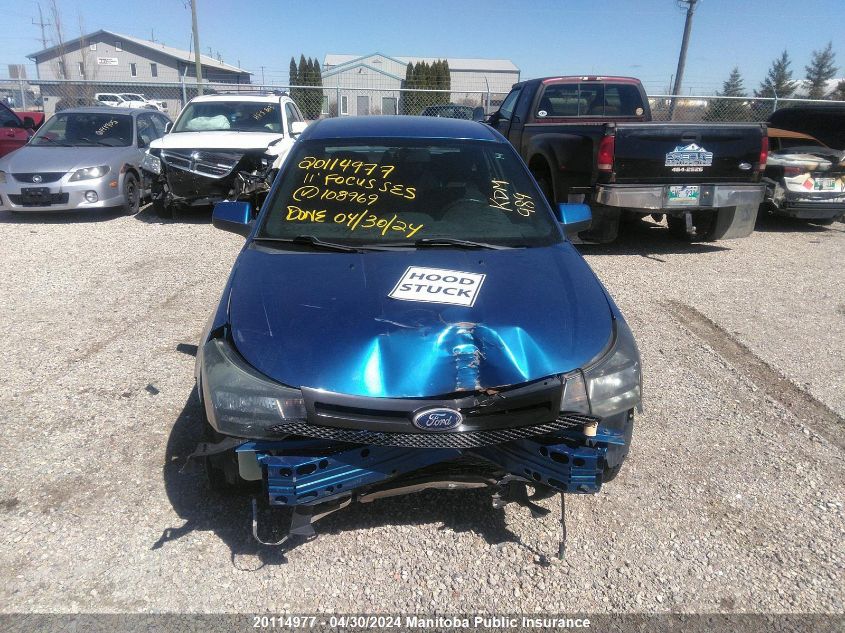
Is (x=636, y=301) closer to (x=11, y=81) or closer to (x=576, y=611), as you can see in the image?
(x=576, y=611)

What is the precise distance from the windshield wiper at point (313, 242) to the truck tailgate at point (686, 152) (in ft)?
15.5

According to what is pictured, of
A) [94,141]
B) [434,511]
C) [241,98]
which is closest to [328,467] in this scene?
[434,511]

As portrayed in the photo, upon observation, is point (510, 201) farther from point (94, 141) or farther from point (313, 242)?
point (94, 141)

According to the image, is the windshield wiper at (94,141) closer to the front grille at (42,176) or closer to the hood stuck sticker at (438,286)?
the front grille at (42,176)

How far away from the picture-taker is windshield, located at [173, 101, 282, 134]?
9919 mm

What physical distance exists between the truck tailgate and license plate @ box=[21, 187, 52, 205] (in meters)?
7.60

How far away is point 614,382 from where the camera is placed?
2438 mm

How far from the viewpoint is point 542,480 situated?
239cm

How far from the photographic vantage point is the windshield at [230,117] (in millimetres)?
9919

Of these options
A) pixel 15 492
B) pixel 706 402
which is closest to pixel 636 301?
pixel 706 402

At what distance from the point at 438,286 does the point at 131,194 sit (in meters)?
8.66

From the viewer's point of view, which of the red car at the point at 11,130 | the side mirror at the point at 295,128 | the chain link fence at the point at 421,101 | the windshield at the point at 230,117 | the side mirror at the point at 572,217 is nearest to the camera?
the side mirror at the point at 572,217

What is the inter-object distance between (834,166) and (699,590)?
782 cm

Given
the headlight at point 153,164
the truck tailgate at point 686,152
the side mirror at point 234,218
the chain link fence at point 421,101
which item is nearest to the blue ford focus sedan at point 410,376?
the side mirror at point 234,218
